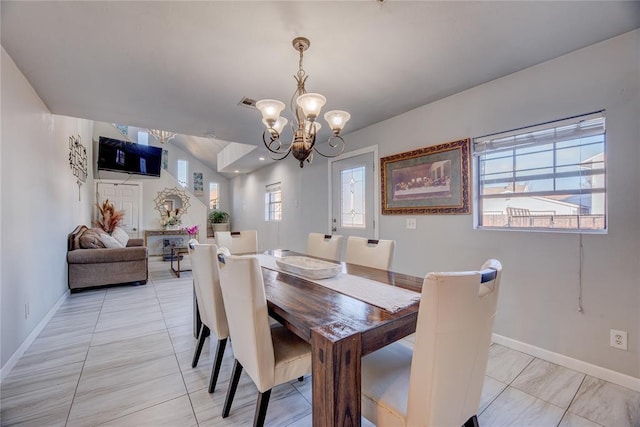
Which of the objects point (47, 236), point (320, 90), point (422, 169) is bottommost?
point (47, 236)

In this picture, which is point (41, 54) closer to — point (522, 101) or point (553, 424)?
point (522, 101)

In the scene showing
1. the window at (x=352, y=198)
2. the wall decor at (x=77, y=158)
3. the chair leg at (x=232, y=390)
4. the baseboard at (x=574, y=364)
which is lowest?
the baseboard at (x=574, y=364)

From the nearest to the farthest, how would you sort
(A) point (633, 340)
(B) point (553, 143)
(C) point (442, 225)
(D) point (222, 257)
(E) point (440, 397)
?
(E) point (440, 397)
(D) point (222, 257)
(A) point (633, 340)
(B) point (553, 143)
(C) point (442, 225)

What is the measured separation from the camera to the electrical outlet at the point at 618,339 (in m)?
1.72

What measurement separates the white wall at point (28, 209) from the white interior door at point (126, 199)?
4.01 meters

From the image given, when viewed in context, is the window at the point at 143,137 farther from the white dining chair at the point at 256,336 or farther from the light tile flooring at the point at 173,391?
the white dining chair at the point at 256,336

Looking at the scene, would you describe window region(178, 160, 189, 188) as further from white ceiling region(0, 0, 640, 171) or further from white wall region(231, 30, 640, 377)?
white wall region(231, 30, 640, 377)

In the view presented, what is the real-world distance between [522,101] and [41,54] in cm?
377

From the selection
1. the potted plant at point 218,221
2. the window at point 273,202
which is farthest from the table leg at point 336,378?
the potted plant at point 218,221

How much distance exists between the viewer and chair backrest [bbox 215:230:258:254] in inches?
118

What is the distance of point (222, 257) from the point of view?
1310 mm

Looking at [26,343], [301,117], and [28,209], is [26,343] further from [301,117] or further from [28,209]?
[301,117]

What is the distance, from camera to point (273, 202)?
20.9ft

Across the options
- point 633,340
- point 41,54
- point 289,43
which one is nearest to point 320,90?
point 289,43
